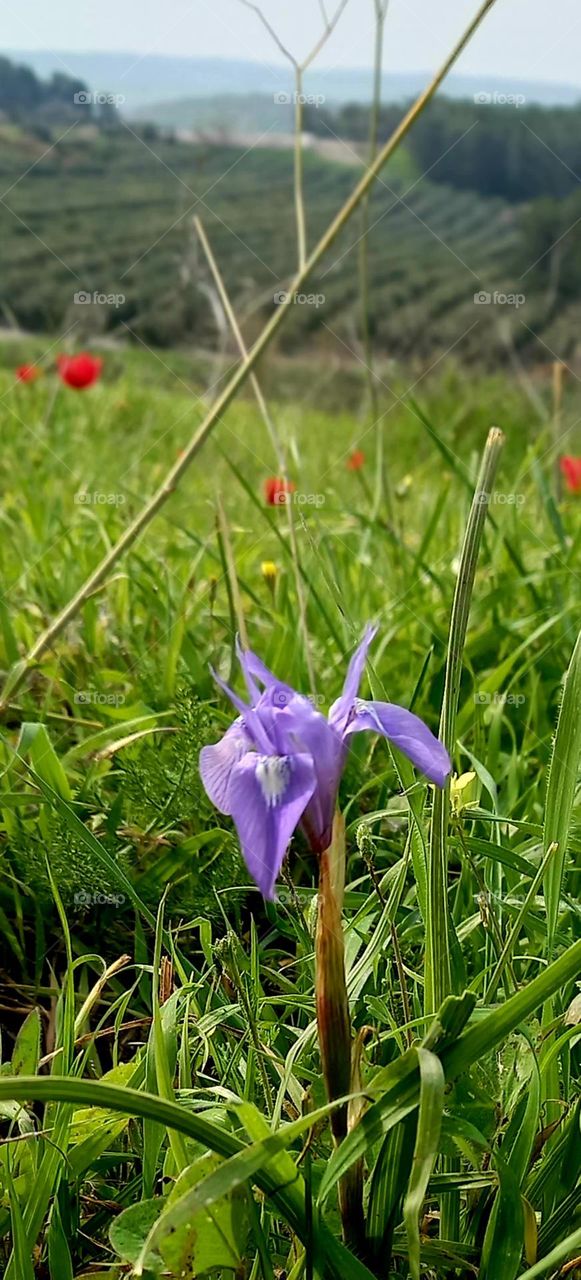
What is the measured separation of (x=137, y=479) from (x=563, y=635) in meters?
1.58

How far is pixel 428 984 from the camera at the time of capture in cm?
66

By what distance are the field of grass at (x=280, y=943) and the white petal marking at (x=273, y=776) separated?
0.12 meters

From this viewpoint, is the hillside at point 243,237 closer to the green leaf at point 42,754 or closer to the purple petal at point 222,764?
the green leaf at point 42,754

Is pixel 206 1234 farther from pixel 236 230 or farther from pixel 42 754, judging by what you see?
pixel 236 230

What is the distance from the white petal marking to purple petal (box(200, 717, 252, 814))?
0.05 feet

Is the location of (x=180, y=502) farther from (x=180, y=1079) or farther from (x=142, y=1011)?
(x=180, y=1079)

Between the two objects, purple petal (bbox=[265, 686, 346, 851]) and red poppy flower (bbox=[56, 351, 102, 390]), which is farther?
red poppy flower (bbox=[56, 351, 102, 390])

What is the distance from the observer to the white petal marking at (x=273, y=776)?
1.78 feet

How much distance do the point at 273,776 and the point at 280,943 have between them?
0.58 metres

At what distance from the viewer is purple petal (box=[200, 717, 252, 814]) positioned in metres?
0.56

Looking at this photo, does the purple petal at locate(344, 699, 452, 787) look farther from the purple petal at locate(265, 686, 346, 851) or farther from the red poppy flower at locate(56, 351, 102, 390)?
the red poppy flower at locate(56, 351, 102, 390)

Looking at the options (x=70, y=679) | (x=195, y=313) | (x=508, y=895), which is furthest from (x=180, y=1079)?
(x=195, y=313)

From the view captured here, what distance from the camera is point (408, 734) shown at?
0.60 metres

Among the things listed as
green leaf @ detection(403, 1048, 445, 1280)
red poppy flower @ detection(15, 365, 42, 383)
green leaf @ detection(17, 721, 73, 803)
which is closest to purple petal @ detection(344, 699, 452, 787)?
green leaf @ detection(403, 1048, 445, 1280)
